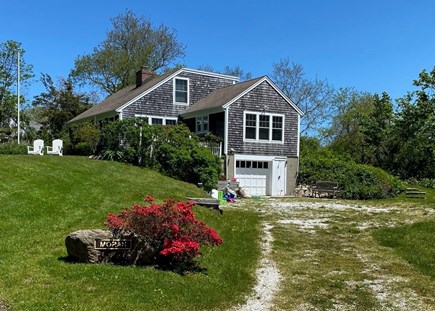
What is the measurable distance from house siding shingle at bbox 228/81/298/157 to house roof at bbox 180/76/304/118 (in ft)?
0.74

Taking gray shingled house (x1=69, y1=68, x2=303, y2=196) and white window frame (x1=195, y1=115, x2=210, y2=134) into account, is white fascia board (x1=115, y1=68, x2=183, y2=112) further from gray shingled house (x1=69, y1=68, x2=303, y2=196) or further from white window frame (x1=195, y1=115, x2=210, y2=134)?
white window frame (x1=195, y1=115, x2=210, y2=134)

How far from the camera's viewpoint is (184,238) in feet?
25.4

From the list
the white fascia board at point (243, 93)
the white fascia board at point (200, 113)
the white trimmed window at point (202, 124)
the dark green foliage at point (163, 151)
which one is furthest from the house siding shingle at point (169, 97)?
the white fascia board at point (243, 93)

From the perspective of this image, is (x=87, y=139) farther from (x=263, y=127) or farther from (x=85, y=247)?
(x=85, y=247)

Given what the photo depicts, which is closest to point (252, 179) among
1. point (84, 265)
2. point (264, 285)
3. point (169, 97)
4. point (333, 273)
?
point (169, 97)

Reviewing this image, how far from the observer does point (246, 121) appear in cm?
2594

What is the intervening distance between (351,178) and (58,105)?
98.5 feet

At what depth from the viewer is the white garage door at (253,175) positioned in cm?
2558

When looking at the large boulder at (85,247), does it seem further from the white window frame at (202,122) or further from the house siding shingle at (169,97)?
the house siding shingle at (169,97)

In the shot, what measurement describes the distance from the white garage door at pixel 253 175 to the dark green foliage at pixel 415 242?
489 inches

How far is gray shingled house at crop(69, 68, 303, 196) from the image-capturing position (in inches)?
1004

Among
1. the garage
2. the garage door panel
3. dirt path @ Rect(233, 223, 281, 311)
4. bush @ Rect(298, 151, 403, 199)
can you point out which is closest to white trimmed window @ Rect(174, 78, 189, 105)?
the garage

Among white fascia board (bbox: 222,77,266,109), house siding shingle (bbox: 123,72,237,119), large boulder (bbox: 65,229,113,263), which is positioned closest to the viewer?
large boulder (bbox: 65,229,113,263)

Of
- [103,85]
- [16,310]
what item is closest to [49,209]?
[16,310]
